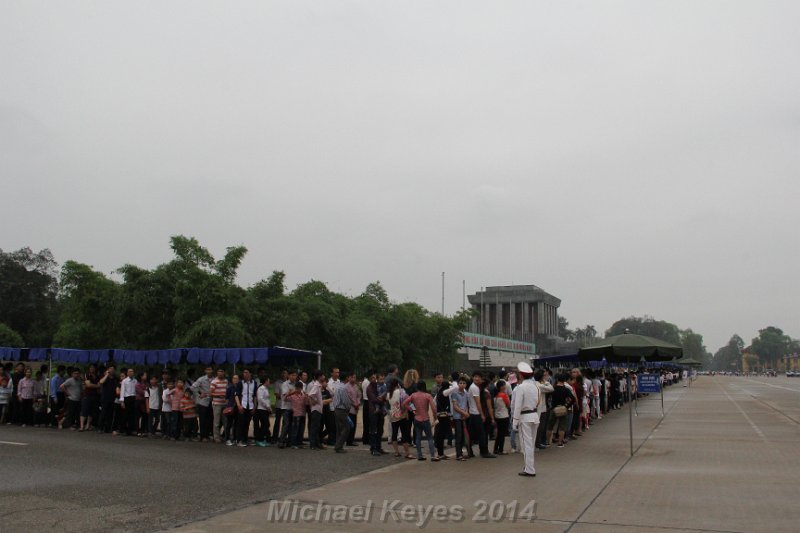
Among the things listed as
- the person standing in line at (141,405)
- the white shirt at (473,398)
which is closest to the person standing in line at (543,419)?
the white shirt at (473,398)

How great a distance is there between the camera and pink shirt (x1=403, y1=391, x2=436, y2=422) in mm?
13492

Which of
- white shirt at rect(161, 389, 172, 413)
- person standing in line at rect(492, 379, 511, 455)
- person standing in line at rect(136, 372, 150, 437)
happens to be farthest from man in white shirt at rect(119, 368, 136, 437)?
person standing in line at rect(492, 379, 511, 455)

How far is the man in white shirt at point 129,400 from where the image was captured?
17.6 m

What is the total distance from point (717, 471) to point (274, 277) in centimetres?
→ 2558

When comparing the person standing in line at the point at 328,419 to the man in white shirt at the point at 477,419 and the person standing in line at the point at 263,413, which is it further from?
the man in white shirt at the point at 477,419

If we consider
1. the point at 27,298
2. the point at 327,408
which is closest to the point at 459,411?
the point at 327,408

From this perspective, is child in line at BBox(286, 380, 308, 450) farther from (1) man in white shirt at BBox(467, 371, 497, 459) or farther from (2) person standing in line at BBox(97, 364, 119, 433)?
(2) person standing in line at BBox(97, 364, 119, 433)

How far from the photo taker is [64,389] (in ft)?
62.6

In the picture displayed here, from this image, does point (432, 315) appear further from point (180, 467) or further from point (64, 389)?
point (180, 467)

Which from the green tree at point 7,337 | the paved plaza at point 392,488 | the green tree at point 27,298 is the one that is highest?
the green tree at point 27,298

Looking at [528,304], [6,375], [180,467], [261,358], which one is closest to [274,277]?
[6,375]

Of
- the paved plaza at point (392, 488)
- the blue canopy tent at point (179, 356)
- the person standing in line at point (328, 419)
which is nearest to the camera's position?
the paved plaza at point (392, 488)

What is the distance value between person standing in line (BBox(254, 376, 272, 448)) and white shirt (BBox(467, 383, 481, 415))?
4755mm

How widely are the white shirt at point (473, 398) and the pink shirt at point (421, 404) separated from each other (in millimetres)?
894
